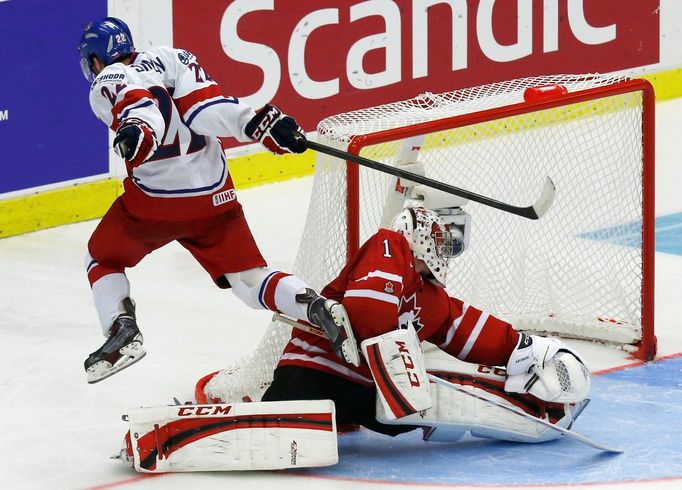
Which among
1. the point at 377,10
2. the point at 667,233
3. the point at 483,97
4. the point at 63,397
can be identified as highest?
the point at 377,10

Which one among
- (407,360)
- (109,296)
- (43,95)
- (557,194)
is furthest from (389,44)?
(407,360)

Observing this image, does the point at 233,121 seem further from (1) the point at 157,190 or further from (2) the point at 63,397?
(2) the point at 63,397

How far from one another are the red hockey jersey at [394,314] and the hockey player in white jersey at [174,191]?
8cm

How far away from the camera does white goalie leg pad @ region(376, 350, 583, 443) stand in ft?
15.8

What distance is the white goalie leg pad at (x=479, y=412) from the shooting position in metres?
4.82

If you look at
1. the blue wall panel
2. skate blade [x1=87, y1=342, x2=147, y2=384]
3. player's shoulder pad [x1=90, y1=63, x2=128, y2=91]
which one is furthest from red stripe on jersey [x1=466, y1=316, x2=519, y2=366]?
the blue wall panel

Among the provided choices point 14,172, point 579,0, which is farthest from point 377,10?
point 14,172

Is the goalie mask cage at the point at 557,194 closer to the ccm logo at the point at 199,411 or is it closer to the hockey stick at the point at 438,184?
the hockey stick at the point at 438,184

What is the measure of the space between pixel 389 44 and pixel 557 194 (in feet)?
7.39

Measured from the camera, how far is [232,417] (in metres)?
4.69

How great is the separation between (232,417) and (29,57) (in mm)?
2913

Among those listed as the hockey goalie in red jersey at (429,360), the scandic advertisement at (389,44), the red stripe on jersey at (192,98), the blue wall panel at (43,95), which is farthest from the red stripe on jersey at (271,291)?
the scandic advertisement at (389,44)

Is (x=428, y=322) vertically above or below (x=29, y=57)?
below

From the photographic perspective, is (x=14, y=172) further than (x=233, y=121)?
Yes
